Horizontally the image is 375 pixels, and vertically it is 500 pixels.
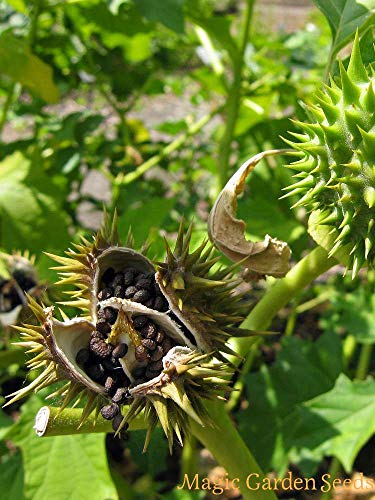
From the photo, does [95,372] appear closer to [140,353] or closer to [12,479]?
[140,353]

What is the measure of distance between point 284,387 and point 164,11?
1337 millimetres

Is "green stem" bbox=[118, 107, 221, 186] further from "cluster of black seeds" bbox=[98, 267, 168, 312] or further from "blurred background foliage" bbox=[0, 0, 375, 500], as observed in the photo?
"cluster of black seeds" bbox=[98, 267, 168, 312]

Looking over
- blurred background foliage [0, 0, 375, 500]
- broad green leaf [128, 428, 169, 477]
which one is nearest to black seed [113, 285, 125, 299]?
blurred background foliage [0, 0, 375, 500]

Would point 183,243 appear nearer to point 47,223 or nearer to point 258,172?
point 47,223

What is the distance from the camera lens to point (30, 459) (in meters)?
1.40

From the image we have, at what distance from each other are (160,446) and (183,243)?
2.48ft

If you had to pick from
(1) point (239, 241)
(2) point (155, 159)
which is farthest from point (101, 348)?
(2) point (155, 159)

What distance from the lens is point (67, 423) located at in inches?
36.8

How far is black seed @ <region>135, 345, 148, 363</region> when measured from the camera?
0.93 meters

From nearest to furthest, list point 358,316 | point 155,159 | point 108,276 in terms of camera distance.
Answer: point 108,276, point 358,316, point 155,159

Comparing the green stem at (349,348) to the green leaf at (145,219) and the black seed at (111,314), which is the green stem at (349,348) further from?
the black seed at (111,314)

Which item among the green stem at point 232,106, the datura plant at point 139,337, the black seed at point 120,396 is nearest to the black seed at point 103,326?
the datura plant at point 139,337

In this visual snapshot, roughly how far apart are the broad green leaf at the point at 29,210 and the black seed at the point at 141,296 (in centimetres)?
96

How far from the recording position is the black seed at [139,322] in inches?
37.8
